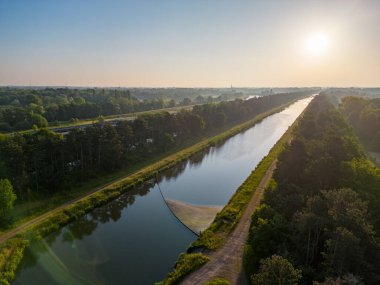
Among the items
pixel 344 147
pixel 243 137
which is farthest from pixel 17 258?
pixel 243 137

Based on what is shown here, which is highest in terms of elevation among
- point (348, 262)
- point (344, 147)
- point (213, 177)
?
point (344, 147)

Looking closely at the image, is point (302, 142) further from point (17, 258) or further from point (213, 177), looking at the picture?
point (17, 258)

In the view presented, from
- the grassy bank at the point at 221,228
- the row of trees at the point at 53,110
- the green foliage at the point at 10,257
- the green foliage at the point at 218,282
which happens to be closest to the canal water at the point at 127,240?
the green foliage at the point at 10,257

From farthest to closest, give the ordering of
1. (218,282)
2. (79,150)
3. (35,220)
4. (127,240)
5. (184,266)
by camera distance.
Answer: (79,150)
(35,220)
(127,240)
(184,266)
(218,282)

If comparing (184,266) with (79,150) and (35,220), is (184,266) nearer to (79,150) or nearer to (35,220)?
(35,220)

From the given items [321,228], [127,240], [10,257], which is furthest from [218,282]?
[10,257]

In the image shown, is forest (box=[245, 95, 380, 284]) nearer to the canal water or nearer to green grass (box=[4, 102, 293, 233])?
the canal water

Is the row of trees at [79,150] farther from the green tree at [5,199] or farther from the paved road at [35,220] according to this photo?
the green tree at [5,199]

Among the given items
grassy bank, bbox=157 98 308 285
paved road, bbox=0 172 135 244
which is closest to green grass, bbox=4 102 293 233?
paved road, bbox=0 172 135 244
